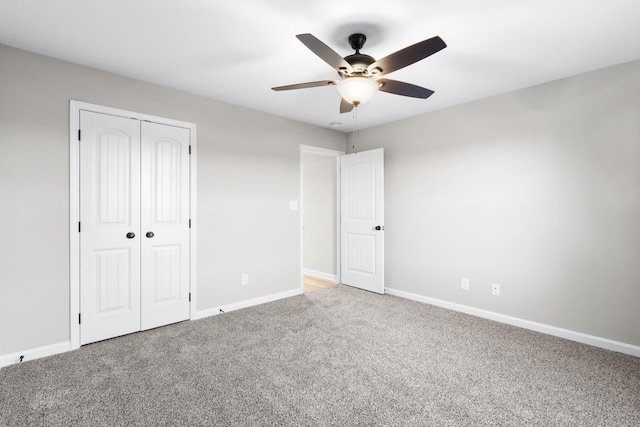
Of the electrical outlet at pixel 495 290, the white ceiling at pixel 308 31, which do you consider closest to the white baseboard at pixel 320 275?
the electrical outlet at pixel 495 290

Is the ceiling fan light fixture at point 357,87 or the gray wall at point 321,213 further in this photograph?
the gray wall at point 321,213

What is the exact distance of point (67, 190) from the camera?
2.57m

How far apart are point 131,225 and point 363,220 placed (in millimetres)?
2897

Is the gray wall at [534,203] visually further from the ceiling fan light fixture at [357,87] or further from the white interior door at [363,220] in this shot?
the ceiling fan light fixture at [357,87]

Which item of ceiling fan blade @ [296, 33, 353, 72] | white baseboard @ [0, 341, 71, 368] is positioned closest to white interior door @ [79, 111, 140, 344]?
white baseboard @ [0, 341, 71, 368]

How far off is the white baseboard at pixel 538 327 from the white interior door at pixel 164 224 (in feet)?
9.24

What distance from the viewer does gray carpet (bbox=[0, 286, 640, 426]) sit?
1.77 m

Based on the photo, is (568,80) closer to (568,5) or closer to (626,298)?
(568,5)

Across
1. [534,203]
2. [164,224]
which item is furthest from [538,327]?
[164,224]

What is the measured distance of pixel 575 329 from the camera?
9.29ft

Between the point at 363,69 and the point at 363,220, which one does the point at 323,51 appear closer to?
the point at 363,69

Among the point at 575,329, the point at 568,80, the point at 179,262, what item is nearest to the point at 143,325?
the point at 179,262

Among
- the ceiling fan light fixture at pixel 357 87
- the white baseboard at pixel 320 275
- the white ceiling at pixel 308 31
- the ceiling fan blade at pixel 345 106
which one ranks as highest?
the white ceiling at pixel 308 31

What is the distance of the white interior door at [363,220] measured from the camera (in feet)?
14.1
